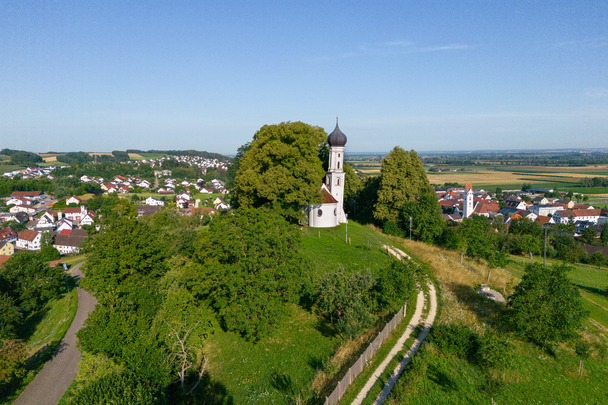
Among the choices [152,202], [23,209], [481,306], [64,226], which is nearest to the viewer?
[481,306]

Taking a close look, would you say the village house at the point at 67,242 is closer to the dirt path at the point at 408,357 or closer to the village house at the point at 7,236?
the village house at the point at 7,236

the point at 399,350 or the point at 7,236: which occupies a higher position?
the point at 399,350

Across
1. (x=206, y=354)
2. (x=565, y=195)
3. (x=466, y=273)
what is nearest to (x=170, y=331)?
(x=206, y=354)

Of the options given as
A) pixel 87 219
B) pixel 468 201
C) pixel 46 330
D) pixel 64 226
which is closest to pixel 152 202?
pixel 87 219

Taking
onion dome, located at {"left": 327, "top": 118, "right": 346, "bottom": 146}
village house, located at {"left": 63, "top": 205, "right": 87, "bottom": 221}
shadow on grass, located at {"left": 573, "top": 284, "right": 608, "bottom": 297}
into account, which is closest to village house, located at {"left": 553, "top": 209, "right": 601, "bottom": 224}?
shadow on grass, located at {"left": 573, "top": 284, "right": 608, "bottom": 297}

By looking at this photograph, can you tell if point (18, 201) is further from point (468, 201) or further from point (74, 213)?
point (468, 201)

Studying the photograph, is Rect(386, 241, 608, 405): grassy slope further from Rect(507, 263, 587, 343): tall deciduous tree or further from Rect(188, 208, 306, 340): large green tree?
Rect(188, 208, 306, 340): large green tree

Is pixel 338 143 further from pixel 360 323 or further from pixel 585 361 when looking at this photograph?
pixel 585 361
